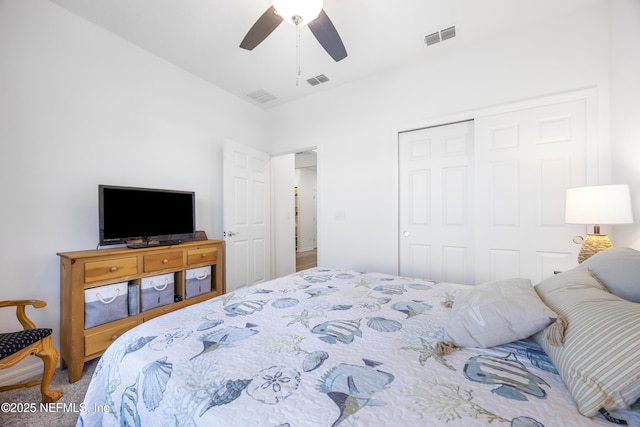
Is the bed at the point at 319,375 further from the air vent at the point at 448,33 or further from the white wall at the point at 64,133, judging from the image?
the air vent at the point at 448,33

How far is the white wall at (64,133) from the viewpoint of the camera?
1876mm

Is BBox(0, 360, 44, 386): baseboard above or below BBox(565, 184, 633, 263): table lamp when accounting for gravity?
below

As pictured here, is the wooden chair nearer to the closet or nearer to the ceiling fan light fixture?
the ceiling fan light fixture

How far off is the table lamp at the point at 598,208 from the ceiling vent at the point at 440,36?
1720mm

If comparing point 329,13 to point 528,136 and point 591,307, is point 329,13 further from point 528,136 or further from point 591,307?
point 591,307

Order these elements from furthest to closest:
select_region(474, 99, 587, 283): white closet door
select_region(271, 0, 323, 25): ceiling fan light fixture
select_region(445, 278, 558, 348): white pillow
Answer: select_region(474, 99, 587, 283): white closet door
select_region(271, 0, 323, 25): ceiling fan light fixture
select_region(445, 278, 558, 348): white pillow

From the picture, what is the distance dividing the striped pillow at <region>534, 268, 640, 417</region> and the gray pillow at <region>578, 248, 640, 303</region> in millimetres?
233

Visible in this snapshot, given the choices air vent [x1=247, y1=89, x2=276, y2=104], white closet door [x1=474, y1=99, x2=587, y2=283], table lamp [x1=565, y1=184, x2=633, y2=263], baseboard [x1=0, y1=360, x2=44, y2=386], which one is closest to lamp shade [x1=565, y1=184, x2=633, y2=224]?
table lamp [x1=565, y1=184, x2=633, y2=263]

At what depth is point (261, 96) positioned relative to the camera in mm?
3582

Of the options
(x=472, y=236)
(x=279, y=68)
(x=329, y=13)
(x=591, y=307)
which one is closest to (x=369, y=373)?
(x=591, y=307)

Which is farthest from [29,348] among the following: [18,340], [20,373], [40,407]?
[20,373]

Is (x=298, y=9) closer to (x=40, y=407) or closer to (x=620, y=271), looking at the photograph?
(x=620, y=271)

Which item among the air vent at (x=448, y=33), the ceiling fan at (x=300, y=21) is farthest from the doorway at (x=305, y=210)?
the ceiling fan at (x=300, y=21)

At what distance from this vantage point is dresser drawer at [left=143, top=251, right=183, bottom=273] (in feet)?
7.23
